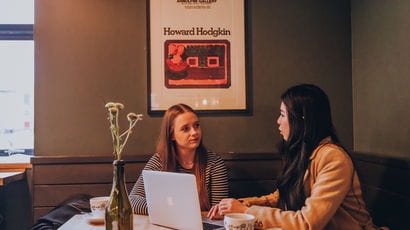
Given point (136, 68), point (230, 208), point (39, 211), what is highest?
point (136, 68)

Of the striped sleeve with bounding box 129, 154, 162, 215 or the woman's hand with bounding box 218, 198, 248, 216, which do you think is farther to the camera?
the striped sleeve with bounding box 129, 154, 162, 215

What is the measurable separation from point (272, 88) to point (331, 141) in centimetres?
106

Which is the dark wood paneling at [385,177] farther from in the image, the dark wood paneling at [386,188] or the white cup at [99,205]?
the white cup at [99,205]

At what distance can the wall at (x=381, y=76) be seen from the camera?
2080mm

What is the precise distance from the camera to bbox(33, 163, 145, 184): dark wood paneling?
252 centimetres

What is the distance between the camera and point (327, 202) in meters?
1.50

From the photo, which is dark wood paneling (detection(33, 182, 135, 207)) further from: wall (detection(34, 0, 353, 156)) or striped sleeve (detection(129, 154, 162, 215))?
striped sleeve (detection(129, 154, 162, 215))

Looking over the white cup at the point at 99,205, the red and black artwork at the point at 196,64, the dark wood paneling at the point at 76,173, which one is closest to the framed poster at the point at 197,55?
the red and black artwork at the point at 196,64

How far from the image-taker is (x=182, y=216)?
1.43 metres

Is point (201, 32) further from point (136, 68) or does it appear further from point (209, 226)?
point (209, 226)

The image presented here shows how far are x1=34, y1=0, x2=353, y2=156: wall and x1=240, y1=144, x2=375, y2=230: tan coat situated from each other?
108 cm

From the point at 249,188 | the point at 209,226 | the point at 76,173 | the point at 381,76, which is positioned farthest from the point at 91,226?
the point at 381,76

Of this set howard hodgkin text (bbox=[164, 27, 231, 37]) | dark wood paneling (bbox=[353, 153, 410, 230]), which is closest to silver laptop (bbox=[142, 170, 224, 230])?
dark wood paneling (bbox=[353, 153, 410, 230])

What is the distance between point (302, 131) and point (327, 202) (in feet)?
1.18
